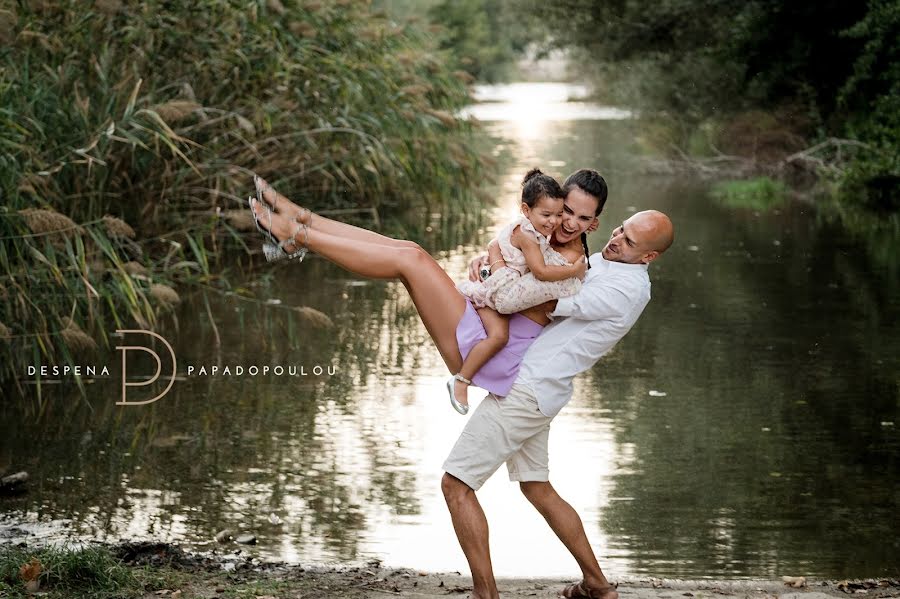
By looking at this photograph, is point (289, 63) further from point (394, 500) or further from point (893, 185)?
point (893, 185)

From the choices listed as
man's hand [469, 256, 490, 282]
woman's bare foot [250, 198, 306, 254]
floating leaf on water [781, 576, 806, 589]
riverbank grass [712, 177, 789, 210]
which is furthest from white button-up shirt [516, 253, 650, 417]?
A: riverbank grass [712, 177, 789, 210]

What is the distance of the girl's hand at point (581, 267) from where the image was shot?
15.3 feet

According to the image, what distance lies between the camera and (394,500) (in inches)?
253

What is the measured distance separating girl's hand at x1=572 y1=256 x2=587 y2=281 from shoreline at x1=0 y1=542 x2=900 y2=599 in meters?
1.18

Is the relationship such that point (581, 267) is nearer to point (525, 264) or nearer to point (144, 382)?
point (525, 264)

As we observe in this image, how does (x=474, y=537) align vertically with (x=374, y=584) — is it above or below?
above

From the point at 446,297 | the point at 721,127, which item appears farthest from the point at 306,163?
the point at 721,127

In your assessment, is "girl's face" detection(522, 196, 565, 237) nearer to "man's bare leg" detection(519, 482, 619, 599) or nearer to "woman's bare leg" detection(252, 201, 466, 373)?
"woman's bare leg" detection(252, 201, 466, 373)

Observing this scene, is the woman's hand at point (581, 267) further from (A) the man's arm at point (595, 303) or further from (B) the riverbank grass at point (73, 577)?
(B) the riverbank grass at point (73, 577)

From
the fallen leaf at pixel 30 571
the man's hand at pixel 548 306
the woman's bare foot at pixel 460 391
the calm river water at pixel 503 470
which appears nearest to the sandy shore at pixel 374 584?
the calm river water at pixel 503 470

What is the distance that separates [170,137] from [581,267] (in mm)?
6327

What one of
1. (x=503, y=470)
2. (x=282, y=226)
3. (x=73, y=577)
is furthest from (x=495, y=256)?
(x=503, y=470)

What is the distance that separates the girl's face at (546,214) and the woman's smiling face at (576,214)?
31 mm

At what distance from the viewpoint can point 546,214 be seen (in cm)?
457
